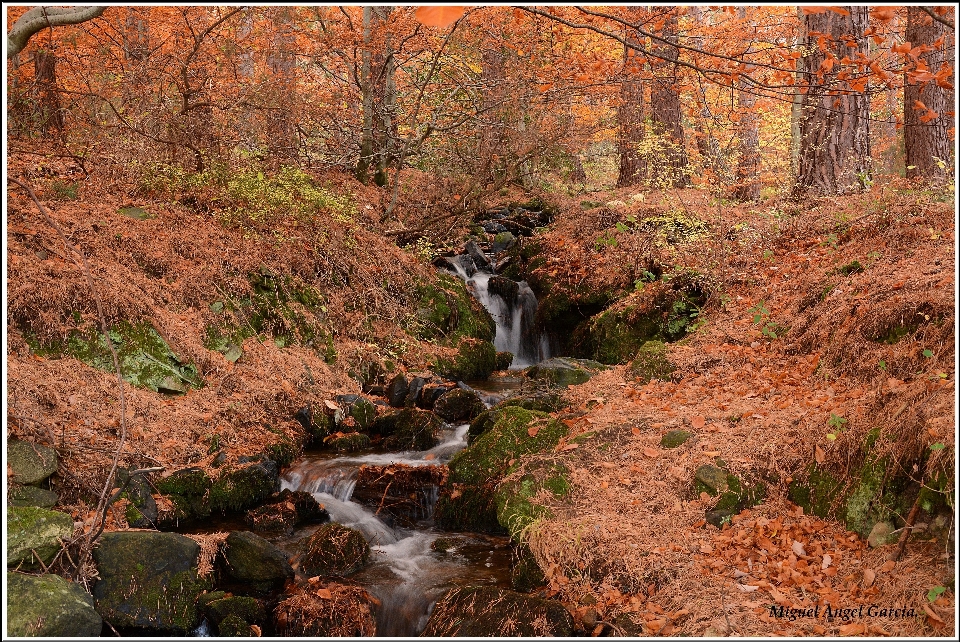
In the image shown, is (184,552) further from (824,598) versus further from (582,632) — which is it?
(824,598)

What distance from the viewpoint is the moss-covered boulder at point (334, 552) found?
577 cm

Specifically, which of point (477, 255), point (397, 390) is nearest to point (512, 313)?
point (477, 255)

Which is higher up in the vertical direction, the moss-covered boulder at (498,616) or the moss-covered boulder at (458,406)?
the moss-covered boulder at (458,406)

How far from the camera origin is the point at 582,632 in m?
4.52

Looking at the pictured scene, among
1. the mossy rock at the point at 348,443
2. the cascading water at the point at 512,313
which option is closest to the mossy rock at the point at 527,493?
the mossy rock at the point at 348,443

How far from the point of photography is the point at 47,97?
10516 millimetres

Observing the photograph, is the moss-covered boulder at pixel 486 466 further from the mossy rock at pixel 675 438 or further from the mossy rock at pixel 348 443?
the mossy rock at pixel 348 443

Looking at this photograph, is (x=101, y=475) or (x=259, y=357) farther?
(x=259, y=357)

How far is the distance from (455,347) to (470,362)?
1.23 ft

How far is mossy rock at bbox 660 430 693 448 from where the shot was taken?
6.07 metres

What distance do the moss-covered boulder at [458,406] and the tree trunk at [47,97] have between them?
7.29 meters

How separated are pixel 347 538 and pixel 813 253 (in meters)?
7.08

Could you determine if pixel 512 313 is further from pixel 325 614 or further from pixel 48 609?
pixel 48 609

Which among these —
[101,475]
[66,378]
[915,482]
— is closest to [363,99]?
[66,378]
